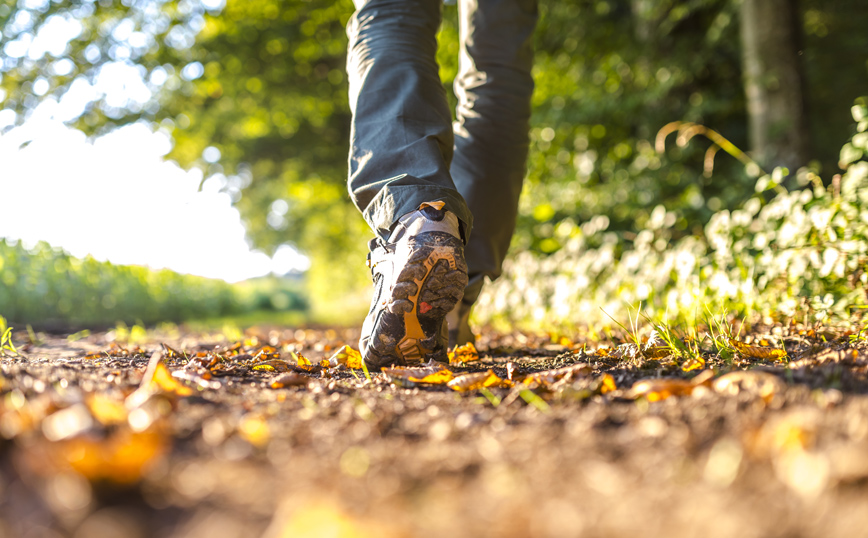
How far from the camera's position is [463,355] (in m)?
1.81

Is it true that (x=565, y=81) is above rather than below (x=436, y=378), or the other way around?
above

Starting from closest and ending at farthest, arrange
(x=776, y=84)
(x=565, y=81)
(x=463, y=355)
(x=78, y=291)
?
(x=463, y=355) < (x=776, y=84) < (x=78, y=291) < (x=565, y=81)

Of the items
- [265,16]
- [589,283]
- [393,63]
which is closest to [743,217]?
[589,283]

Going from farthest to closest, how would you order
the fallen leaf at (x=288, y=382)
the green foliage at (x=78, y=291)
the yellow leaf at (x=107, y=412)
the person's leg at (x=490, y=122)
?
the green foliage at (x=78, y=291), the person's leg at (x=490, y=122), the fallen leaf at (x=288, y=382), the yellow leaf at (x=107, y=412)

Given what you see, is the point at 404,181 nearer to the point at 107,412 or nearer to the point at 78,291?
the point at 107,412

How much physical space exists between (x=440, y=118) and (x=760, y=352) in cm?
→ 105

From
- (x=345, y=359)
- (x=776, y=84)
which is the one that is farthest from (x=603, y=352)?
(x=776, y=84)

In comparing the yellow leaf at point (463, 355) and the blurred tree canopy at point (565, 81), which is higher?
the blurred tree canopy at point (565, 81)

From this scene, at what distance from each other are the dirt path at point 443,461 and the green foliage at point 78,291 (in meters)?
3.79

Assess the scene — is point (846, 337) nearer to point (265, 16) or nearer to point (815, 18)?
point (815, 18)

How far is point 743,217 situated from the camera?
102 inches

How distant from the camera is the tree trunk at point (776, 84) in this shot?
3779 millimetres

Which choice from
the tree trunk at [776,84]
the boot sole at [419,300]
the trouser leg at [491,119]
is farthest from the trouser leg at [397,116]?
the tree trunk at [776,84]

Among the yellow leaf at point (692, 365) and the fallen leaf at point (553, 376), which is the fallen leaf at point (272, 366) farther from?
the yellow leaf at point (692, 365)
